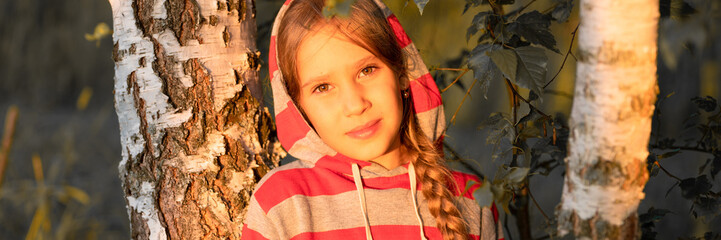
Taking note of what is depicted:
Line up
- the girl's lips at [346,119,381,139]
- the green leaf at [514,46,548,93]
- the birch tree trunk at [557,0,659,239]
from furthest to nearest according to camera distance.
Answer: the girl's lips at [346,119,381,139], the green leaf at [514,46,548,93], the birch tree trunk at [557,0,659,239]

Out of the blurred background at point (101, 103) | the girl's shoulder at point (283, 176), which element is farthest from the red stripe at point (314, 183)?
the blurred background at point (101, 103)

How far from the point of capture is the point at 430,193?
1.28m

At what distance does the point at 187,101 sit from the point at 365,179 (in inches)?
16.8

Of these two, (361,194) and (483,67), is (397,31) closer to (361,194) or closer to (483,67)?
(483,67)

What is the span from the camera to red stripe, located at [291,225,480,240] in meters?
1.20

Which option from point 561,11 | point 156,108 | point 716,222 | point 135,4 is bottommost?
point 716,222

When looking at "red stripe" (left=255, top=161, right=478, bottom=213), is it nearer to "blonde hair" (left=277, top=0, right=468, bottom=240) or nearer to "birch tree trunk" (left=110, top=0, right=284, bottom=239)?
"blonde hair" (left=277, top=0, right=468, bottom=240)

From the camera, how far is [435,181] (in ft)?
4.34

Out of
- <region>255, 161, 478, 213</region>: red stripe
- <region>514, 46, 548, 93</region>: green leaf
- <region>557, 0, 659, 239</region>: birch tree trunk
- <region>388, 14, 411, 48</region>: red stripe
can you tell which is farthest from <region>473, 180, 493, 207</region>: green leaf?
<region>388, 14, 411, 48</region>: red stripe

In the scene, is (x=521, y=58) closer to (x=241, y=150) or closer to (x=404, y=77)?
(x=404, y=77)

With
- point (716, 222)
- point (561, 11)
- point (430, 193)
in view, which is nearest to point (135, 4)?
point (430, 193)

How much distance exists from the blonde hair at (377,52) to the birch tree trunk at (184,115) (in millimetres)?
152

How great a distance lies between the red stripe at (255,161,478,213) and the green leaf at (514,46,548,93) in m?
0.35

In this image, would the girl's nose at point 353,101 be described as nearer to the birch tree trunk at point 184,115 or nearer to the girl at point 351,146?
the girl at point 351,146
